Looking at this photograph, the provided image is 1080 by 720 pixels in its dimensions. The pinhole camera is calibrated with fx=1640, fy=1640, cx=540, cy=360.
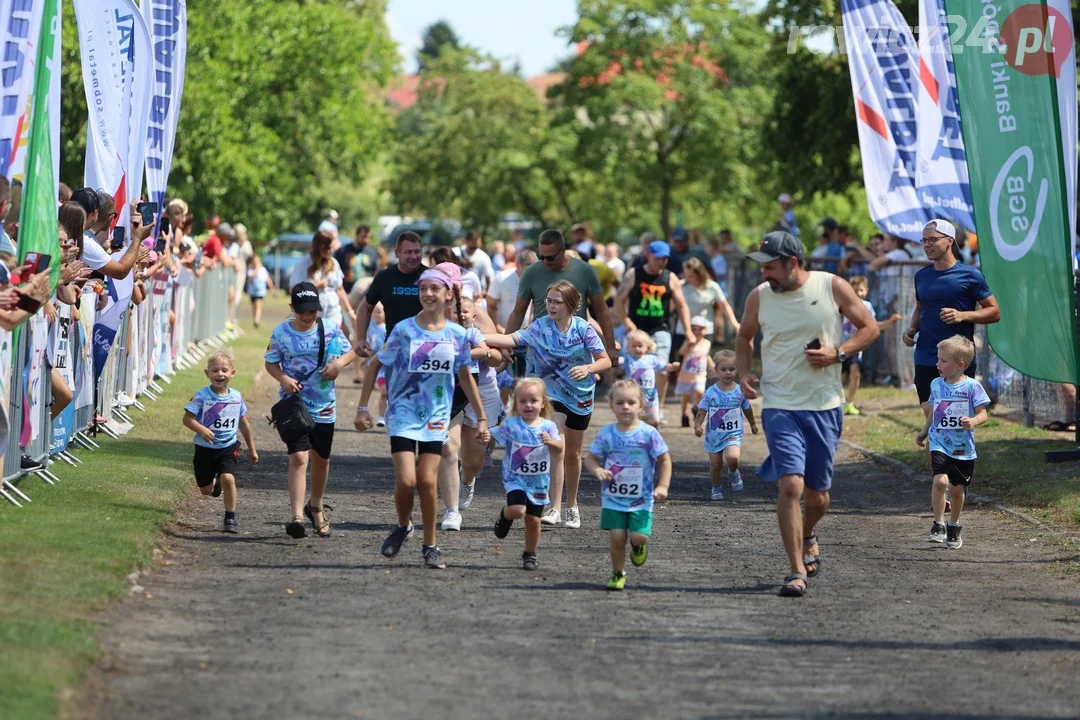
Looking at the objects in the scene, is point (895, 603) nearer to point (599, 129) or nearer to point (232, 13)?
point (232, 13)

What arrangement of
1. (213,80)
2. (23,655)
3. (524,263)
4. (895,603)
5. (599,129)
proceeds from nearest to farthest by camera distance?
(23,655) → (895,603) → (524,263) → (213,80) → (599,129)

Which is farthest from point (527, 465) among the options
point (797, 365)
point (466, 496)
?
point (466, 496)

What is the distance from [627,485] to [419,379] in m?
1.38

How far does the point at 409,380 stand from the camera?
9.51 meters

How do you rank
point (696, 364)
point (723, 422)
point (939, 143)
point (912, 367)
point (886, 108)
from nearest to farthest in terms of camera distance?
point (723, 422), point (939, 143), point (886, 108), point (696, 364), point (912, 367)

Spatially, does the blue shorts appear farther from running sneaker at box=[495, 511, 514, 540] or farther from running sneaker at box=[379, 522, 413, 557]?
running sneaker at box=[379, 522, 413, 557]

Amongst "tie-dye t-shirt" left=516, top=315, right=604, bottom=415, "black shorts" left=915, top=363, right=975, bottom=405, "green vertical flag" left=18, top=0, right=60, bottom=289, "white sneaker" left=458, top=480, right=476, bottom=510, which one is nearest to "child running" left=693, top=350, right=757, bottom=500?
"black shorts" left=915, top=363, right=975, bottom=405

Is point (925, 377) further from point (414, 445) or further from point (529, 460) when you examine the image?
point (414, 445)

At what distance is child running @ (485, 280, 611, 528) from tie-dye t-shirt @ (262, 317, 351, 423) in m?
1.15

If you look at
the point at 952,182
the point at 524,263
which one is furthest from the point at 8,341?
the point at 952,182

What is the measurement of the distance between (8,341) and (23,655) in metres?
3.98

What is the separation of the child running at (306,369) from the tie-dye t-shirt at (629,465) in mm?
2017

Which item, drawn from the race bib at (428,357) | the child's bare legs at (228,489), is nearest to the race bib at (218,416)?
the child's bare legs at (228,489)

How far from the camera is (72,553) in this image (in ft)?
28.9
